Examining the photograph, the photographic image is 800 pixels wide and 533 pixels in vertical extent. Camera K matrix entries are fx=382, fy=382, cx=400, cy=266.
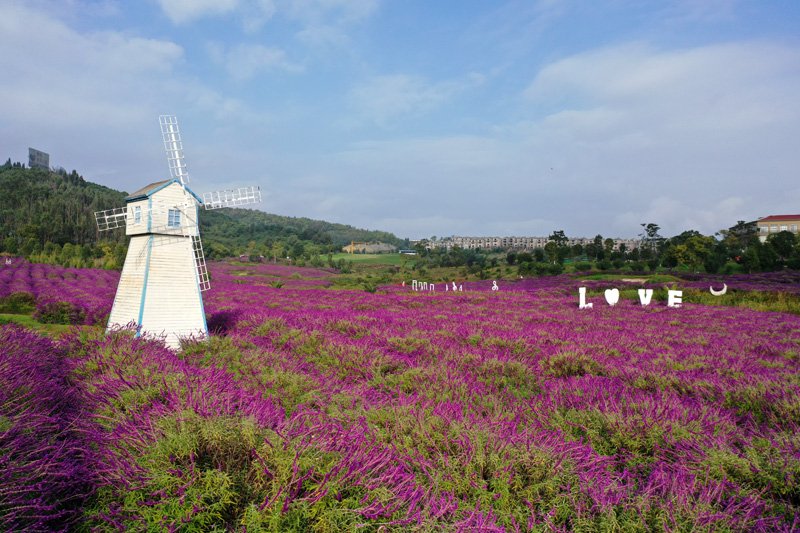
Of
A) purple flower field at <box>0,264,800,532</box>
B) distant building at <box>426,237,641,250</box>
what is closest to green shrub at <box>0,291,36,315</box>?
purple flower field at <box>0,264,800,532</box>

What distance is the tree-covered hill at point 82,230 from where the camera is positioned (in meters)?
57.3

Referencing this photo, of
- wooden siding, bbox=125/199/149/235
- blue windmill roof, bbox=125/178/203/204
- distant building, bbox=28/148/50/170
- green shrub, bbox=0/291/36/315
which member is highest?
distant building, bbox=28/148/50/170

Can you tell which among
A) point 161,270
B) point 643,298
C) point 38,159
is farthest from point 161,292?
point 38,159

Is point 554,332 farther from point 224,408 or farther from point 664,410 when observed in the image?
point 224,408

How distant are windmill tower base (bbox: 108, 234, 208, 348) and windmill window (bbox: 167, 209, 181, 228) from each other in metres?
0.28

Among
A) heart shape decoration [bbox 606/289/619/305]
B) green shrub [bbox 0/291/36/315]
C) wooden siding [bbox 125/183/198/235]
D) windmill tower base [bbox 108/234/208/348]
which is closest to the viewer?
windmill tower base [bbox 108/234/208/348]

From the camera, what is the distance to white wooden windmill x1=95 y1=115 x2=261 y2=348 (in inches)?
→ 355

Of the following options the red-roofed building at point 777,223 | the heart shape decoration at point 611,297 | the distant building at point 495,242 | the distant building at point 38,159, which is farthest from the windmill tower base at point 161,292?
the distant building at point 38,159

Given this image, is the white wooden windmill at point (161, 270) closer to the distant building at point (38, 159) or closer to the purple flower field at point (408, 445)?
the purple flower field at point (408, 445)

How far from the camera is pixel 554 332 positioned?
8.09 m

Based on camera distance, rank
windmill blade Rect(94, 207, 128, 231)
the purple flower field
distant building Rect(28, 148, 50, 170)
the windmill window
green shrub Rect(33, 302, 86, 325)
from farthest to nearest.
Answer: distant building Rect(28, 148, 50, 170), green shrub Rect(33, 302, 86, 325), windmill blade Rect(94, 207, 128, 231), the windmill window, the purple flower field

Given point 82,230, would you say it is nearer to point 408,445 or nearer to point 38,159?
point 408,445

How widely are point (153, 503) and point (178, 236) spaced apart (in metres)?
8.76

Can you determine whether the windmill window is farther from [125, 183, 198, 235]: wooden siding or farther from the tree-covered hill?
the tree-covered hill
